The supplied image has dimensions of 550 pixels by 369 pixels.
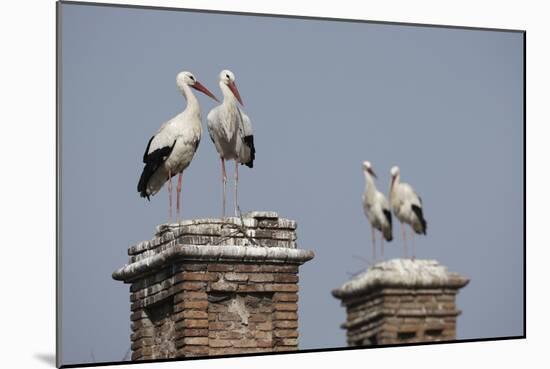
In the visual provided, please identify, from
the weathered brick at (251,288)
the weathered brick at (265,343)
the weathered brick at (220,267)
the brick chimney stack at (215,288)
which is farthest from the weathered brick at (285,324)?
the weathered brick at (220,267)

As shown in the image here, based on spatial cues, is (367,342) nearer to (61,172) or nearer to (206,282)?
(206,282)

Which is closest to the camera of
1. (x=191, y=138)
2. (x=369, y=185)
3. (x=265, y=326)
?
(x=265, y=326)

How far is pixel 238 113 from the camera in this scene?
490 inches

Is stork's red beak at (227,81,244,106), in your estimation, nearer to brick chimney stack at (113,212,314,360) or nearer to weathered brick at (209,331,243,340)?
brick chimney stack at (113,212,314,360)

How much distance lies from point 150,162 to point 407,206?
84.7 inches

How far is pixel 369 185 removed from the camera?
12938 millimetres

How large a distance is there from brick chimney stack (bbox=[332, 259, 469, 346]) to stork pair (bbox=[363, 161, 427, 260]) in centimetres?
17

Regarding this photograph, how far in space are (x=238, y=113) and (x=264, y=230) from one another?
871 millimetres

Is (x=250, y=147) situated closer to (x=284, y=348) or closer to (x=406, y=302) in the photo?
(x=284, y=348)

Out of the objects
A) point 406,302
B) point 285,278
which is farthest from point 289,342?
point 406,302

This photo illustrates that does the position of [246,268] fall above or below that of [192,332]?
above

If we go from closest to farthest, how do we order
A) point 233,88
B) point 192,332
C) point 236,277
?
point 192,332
point 236,277
point 233,88

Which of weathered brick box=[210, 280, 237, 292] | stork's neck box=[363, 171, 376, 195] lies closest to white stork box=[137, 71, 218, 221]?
weathered brick box=[210, 280, 237, 292]

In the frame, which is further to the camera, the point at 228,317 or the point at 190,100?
the point at 190,100
